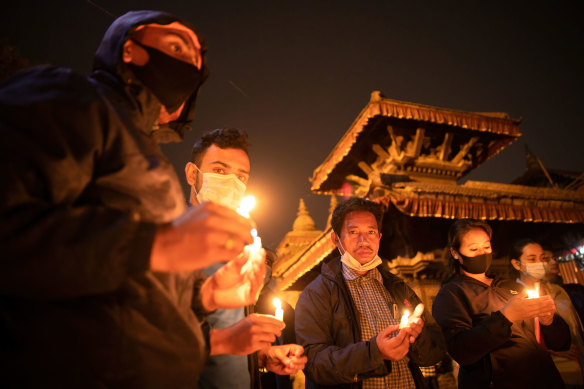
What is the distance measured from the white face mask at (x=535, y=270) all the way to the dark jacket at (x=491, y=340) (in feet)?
Answer: 2.74

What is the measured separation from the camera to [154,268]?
891 mm

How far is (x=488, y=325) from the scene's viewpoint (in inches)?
105

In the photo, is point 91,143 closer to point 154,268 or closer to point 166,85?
point 154,268

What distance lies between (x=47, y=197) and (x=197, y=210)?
1.28 feet

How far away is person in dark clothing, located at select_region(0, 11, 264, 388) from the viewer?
30.3 inches

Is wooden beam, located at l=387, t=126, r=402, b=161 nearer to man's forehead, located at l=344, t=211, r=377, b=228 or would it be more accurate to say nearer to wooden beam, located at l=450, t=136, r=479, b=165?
wooden beam, located at l=450, t=136, r=479, b=165

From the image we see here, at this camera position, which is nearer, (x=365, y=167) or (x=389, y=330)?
(x=389, y=330)

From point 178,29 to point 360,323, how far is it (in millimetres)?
2514

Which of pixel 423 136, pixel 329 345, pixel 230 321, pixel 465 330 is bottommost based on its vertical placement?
pixel 329 345

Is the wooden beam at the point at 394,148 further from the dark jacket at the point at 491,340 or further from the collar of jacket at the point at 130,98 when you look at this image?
the collar of jacket at the point at 130,98

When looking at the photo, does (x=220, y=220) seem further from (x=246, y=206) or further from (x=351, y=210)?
(x=351, y=210)

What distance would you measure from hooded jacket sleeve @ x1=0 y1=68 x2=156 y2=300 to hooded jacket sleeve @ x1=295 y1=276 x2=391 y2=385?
73.3 inches

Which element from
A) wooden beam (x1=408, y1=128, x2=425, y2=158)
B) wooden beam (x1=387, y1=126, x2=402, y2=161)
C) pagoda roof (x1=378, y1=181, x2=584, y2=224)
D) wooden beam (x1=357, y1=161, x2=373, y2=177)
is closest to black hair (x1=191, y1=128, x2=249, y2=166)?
pagoda roof (x1=378, y1=181, x2=584, y2=224)

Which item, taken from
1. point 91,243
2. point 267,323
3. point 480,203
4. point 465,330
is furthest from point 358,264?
point 480,203
